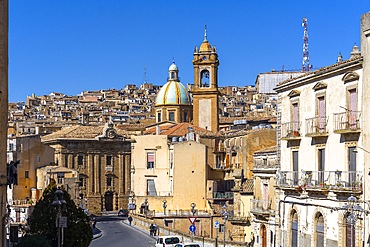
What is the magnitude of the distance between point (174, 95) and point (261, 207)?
55.1m

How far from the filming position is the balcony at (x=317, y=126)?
111 ft

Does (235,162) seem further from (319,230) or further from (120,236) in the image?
(319,230)

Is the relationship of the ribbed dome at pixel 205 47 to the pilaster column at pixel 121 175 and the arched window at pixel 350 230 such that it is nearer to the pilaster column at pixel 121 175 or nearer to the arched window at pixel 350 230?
the pilaster column at pixel 121 175

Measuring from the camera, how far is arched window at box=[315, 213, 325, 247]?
112 feet

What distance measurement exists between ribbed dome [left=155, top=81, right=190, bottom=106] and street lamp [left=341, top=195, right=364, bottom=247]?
67016mm

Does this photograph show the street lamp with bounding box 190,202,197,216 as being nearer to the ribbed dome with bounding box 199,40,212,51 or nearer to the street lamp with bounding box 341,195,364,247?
the ribbed dome with bounding box 199,40,212,51

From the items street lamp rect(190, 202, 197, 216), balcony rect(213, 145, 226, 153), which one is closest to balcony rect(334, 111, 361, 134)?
street lamp rect(190, 202, 197, 216)

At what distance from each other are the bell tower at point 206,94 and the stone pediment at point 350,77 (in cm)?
5689

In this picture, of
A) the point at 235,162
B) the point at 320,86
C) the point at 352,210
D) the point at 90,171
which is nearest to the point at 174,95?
the point at 90,171

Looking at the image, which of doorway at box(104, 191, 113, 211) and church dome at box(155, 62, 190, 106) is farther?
church dome at box(155, 62, 190, 106)

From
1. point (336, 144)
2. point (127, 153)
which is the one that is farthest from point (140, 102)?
point (336, 144)

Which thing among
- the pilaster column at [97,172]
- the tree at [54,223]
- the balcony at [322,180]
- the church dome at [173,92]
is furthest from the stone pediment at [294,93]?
the church dome at [173,92]

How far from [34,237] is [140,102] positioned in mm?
165947

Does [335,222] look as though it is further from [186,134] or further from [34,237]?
[186,134]
